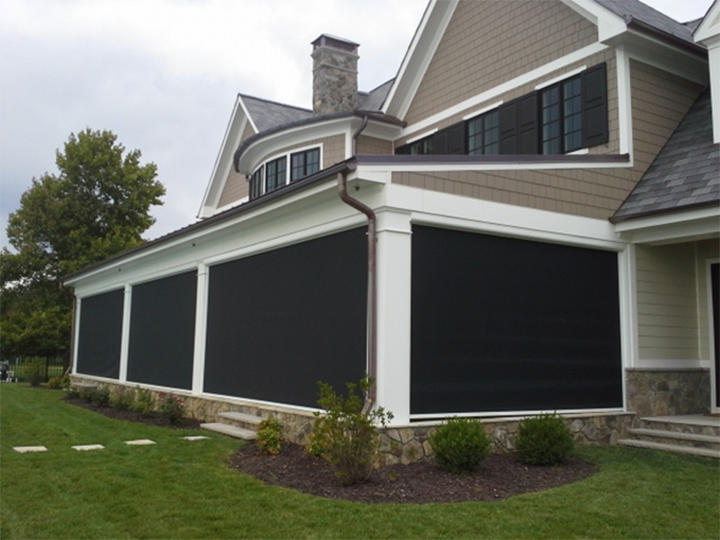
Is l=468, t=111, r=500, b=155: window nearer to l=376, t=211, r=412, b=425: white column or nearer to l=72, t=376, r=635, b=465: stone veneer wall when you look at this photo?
l=72, t=376, r=635, b=465: stone veneer wall

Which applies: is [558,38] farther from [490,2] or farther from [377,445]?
[377,445]

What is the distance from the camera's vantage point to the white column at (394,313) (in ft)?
24.2

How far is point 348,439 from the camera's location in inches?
258

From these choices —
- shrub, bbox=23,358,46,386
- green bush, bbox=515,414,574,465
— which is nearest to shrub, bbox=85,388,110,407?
shrub, bbox=23,358,46,386

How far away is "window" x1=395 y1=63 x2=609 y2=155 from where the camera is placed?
10703 mm

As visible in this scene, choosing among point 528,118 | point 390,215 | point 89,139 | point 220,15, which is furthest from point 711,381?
point 89,139

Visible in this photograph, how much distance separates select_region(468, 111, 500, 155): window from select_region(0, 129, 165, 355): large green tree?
1623cm

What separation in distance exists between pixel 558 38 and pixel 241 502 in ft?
30.7

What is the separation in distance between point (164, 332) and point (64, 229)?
49.2ft

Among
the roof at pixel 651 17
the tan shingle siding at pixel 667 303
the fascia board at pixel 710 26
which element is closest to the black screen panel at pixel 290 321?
the tan shingle siding at pixel 667 303

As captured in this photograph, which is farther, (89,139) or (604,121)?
(89,139)

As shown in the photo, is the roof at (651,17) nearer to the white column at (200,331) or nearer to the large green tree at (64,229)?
the white column at (200,331)

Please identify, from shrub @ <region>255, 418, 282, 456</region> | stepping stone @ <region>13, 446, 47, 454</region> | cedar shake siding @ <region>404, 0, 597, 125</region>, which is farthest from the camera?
cedar shake siding @ <region>404, 0, 597, 125</region>

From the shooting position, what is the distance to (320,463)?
745 cm
